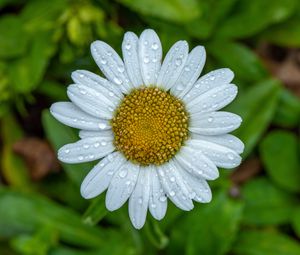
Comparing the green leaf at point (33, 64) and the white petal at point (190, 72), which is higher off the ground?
the white petal at point (190, 72)

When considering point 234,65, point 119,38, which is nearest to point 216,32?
point 234,65

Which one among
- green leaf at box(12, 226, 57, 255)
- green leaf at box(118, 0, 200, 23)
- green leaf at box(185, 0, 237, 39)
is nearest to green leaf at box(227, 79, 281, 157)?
green leaf at box(185, 0, 237, 39)

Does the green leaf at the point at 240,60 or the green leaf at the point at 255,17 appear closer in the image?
the green leaf at the point at 255,17

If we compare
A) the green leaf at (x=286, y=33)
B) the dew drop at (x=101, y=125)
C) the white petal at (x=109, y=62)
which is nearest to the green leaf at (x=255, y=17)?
the green leaf at (x=286, y=33)

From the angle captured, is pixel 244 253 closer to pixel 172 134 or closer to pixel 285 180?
pixel 285 180

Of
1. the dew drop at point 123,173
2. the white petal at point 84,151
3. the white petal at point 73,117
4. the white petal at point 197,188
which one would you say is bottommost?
the dew drop at point 123,173

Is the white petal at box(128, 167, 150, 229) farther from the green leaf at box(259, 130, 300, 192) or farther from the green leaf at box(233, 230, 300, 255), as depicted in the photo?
the green leaf at box(259, 130, 300, 192)

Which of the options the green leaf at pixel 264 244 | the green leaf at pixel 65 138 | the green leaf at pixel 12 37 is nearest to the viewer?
the green leaf at pixel 65 138

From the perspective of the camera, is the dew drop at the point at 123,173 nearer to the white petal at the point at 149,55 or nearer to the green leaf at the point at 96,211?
the green leaf at the point at 96,211

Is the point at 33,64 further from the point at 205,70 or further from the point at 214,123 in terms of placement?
the point at 214,123
